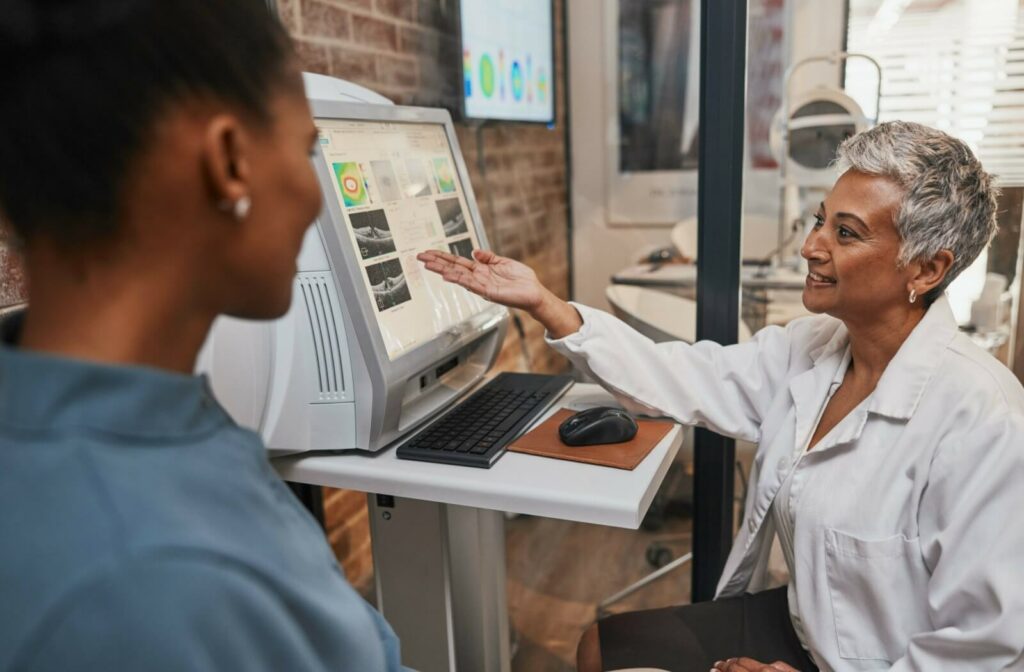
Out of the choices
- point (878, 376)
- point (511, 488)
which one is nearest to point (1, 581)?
point (511, 488)

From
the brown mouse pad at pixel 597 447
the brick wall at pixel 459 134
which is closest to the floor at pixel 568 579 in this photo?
the brick wall at pixel 459 134

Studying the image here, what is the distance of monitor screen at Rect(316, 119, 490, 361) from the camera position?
1.17 m

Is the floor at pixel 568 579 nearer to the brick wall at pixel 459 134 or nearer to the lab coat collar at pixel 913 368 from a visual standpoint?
the brick wall at pixel 459 134

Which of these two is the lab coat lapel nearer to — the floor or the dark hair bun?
the floor

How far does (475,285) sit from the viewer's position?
130cm

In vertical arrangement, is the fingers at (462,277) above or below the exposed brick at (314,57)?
below

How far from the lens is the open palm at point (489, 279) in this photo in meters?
1.29

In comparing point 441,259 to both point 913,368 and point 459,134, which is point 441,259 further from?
point 459,134

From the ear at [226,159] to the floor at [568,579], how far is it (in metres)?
1.60

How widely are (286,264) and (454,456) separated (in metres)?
0.62

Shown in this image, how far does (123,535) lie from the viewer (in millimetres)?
462

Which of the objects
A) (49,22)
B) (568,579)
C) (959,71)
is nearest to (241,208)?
(49,22)

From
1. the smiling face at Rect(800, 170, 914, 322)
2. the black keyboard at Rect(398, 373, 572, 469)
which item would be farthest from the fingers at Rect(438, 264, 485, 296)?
the smiling face at Rect(800, 170, 914, 322)

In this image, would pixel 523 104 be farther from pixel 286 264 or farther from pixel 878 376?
pixel 286 264
